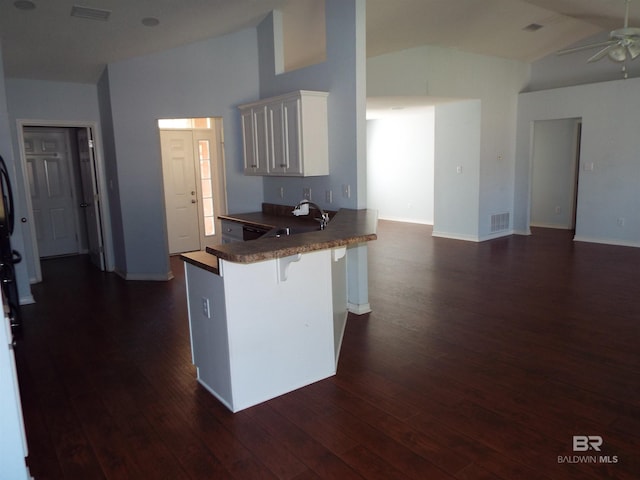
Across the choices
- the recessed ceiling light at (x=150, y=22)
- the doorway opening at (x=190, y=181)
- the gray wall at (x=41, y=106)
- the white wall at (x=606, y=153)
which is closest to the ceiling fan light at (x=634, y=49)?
the white wall at (x=606, y=153)

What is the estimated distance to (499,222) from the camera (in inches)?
316

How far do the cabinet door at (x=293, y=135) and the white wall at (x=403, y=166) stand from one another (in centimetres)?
511

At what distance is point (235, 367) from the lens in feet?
8.50

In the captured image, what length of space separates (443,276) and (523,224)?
11.6 feet

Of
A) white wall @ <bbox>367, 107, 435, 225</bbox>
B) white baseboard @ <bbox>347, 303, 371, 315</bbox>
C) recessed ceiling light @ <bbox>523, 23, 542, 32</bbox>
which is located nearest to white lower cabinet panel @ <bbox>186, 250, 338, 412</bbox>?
white baseboard @ <bbox>347, 303, 371, 315</bbox>

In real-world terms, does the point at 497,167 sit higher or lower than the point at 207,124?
lower

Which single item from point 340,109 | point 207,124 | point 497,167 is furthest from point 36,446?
point 497,167

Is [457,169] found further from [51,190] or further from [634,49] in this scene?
[51,190]

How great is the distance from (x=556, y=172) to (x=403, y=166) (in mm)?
3007

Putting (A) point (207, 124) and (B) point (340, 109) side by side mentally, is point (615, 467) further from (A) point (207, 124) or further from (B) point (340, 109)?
(A) point (207, 124)

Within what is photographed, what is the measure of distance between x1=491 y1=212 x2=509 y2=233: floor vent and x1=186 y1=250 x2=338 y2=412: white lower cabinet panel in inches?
227

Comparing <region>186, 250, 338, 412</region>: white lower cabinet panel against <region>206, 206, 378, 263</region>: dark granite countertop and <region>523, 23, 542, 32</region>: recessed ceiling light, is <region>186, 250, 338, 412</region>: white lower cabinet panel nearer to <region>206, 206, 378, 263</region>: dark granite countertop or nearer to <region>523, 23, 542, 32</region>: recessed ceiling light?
<region>206, 206, 378, 263</region>: dark granite countertop

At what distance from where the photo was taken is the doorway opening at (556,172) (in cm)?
843

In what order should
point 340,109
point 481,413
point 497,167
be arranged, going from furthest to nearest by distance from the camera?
point 497,167 < point 340,109 < point 481,413
